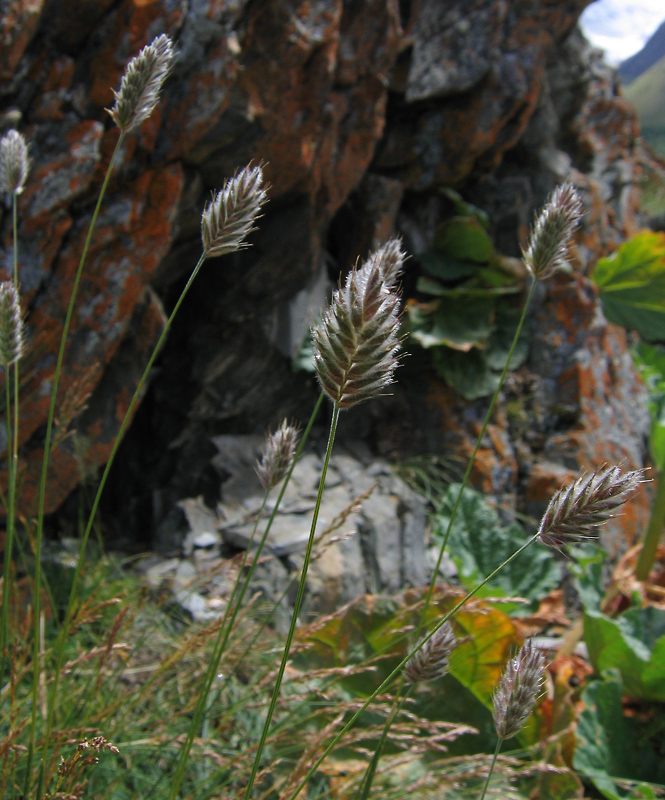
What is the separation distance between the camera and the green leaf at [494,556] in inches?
84.0

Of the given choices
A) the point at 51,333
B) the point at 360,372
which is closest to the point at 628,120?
the point at 51,333

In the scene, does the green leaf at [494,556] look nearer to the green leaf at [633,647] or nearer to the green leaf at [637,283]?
the green leaf at [633,647]

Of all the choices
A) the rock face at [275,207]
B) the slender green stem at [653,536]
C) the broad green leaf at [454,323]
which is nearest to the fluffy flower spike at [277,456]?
the rock face at [275,207]

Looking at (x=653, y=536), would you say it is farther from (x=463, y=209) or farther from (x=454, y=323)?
(x=463, y=209)

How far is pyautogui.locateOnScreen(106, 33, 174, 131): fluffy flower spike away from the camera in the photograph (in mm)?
845

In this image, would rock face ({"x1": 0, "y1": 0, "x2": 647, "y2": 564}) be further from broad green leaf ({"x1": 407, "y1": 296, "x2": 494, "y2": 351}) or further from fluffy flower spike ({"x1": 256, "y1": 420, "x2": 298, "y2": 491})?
fluffy flower spike ({"x1": 256, "y1": 420, "x2": 298, "y2": 491})

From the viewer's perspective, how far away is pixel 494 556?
221cm

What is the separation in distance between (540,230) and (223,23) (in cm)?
199

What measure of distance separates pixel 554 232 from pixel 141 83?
67 centimetres

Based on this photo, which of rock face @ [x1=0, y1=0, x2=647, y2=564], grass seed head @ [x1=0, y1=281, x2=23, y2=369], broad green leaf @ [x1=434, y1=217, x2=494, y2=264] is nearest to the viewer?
grass seed head @ [x1=0, y1=281, x2=23, y2=369]

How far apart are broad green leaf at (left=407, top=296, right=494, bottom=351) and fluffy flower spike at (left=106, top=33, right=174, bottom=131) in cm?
269

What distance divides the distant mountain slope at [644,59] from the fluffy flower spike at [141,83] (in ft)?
23.4

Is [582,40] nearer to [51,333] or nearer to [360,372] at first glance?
[51,333]

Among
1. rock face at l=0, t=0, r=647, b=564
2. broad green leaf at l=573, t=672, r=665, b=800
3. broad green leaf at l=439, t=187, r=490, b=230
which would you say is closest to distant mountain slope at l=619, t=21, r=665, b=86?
rock face at l=0, t=0, r=647, b=564
